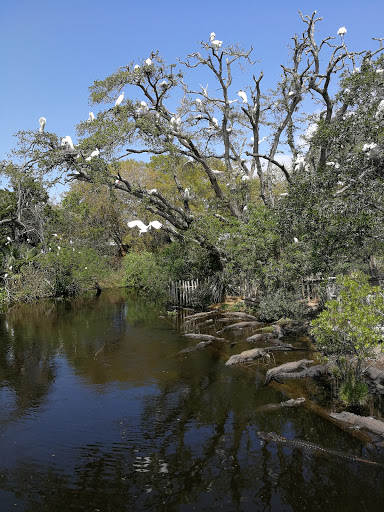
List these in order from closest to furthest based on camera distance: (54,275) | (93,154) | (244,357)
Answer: (244,357)
(93,154)
(54,275)

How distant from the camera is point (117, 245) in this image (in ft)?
129

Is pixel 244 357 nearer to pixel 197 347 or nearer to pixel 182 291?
pixel 197 347

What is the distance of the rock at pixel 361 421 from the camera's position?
18.8 ft

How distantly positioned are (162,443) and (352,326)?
11.9 ft

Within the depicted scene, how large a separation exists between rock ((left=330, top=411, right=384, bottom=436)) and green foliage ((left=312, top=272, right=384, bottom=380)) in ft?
2.88

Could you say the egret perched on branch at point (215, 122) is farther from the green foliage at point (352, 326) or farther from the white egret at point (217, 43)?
the green foliage at point (352, 326)

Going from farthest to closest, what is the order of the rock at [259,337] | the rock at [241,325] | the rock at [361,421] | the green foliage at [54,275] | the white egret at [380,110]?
the green foliage at [54,275] → the rock at [241,325] → the white egret at [380,110] → the rock at [259,337] → the rock at [361,421]

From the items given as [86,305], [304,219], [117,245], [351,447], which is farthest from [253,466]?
[117,245]

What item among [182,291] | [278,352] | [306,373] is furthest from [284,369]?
[182,291]

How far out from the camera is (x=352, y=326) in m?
6.51

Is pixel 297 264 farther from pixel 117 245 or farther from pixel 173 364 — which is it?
pixel 117 245

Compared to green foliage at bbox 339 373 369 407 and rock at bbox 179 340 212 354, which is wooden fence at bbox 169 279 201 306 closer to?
rock at bbox 179 340 212 354

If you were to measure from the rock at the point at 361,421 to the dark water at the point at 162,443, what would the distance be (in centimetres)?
23

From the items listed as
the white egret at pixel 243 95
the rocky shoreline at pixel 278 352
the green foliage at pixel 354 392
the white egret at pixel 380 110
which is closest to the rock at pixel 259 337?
the rocky shoreline at pixel 278 352
